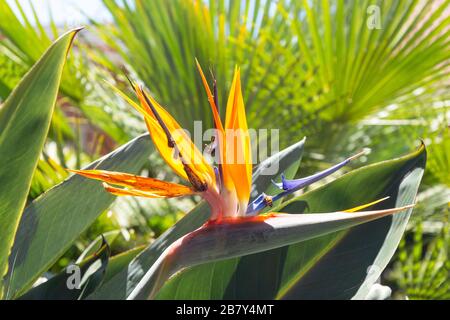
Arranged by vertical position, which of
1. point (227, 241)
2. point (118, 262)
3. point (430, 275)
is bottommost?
point (430, 275)

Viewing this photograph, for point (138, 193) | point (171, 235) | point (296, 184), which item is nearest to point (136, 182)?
point (138, 193)

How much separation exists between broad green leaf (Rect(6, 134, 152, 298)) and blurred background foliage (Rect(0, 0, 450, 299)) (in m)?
0.51

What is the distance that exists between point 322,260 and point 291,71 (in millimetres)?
861

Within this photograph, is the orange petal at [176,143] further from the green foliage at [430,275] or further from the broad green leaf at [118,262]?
the green foliage at [430,275]

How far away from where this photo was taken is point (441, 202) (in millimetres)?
1720

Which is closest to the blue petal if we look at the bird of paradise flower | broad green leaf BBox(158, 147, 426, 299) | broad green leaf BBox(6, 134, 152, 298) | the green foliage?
the bird of paradise flower

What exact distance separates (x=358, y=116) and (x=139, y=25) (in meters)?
0.63

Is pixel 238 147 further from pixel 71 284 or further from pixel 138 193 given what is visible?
pixel 71 284

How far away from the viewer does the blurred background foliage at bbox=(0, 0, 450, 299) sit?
1407mm

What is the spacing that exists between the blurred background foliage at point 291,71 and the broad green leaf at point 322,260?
64cm

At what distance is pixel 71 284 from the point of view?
780mm

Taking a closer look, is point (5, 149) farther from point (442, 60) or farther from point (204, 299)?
point (442, 60)

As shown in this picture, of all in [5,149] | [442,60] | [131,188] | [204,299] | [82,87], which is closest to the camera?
[131,188]
